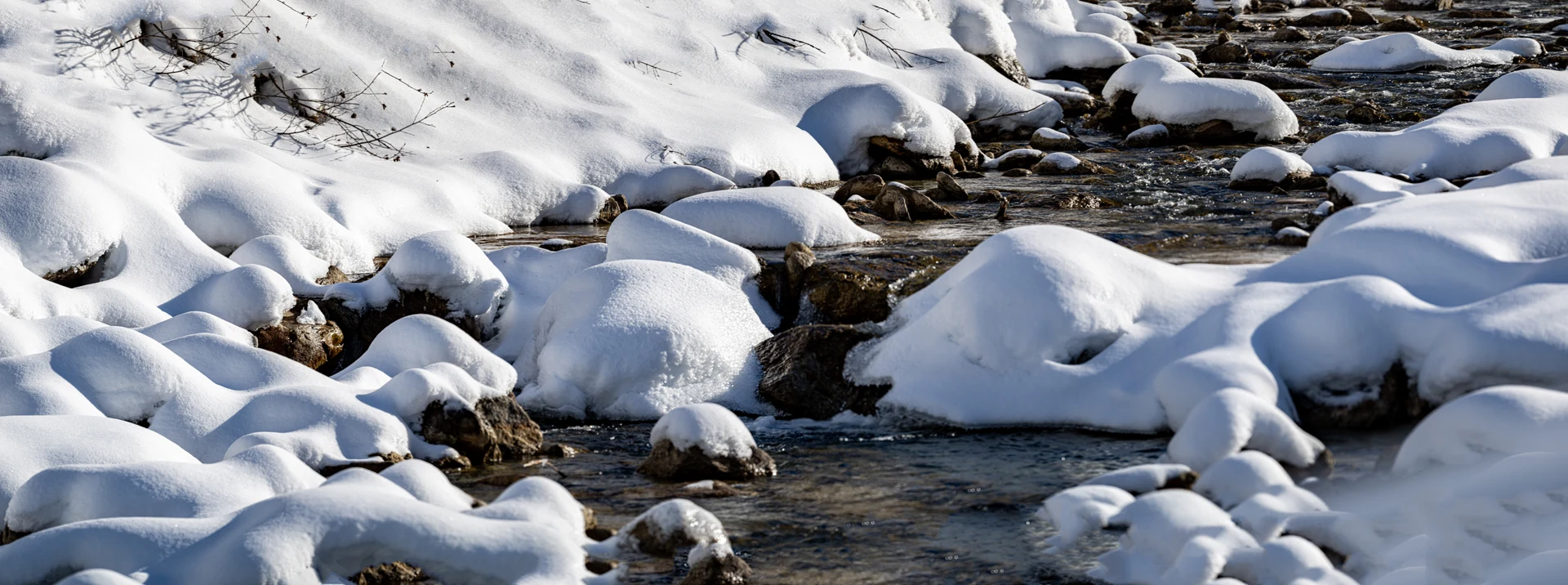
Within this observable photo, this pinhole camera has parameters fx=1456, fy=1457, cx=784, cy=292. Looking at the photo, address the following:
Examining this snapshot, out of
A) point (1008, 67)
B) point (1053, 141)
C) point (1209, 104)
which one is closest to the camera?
point (1209, 104)

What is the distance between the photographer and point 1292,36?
2133 centimetres

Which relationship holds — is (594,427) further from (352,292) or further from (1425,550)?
(1425,550)

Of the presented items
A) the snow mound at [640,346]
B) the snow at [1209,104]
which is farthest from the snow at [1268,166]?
the snow mound at [640,346]

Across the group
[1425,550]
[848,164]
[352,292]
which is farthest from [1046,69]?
[1425,550]

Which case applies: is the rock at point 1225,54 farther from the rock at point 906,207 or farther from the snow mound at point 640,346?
the snow mound at point 640,346

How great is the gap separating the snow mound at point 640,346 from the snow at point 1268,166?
4.88m

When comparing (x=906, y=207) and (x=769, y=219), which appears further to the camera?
(x=906, y=207)

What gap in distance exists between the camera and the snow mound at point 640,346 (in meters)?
7.17

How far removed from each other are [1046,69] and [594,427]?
37.0 ft

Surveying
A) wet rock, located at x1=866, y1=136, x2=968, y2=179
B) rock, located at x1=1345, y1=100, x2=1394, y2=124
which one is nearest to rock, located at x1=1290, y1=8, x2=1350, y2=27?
rock, located at x1=1345, y1=100, x2=1394, y2=124

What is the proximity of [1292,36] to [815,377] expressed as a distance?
16447 mm

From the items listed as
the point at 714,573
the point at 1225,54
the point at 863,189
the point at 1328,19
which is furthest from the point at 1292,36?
the point at 714,573

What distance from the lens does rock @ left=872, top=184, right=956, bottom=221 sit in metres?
10.1

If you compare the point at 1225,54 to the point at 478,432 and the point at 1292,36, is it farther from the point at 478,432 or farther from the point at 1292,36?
the point at 478,432
